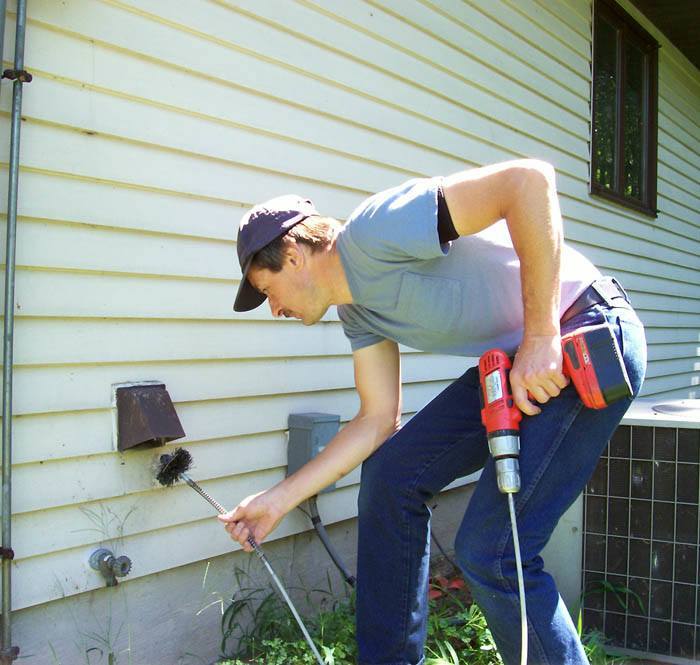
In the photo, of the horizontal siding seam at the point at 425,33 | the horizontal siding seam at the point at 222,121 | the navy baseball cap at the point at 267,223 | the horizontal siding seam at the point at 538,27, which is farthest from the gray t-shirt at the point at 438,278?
the horizontal siding seam at the point at 538,27

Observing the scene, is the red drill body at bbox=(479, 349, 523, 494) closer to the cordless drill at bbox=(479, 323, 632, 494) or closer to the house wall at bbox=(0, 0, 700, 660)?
the cordless drill at bbox=(479, 323, 632, 494)

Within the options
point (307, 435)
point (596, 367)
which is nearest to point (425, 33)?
point (307, 435)

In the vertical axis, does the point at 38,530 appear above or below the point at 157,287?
below

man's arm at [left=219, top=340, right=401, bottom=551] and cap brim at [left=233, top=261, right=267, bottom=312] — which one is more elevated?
cap brim at [left=233, top=261, right=267, bottom=312]

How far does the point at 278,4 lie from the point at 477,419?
198cm

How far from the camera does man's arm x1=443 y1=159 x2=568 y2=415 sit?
1.92 m

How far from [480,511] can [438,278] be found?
0.61m

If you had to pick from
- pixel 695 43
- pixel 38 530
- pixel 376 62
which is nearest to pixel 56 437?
pixel 38 530

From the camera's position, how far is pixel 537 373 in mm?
1938

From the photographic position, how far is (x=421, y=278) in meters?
2.15

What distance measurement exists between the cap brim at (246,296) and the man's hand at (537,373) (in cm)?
77

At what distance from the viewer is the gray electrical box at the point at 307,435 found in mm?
3346

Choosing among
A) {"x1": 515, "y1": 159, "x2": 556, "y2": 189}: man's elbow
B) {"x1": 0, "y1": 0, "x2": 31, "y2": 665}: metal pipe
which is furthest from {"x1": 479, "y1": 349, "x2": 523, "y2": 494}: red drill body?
{"x1": 0, "y1": 0, "x2": 31, "y2": 665}: metal pipe

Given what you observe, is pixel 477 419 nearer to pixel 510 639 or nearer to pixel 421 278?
pixel 421 278
